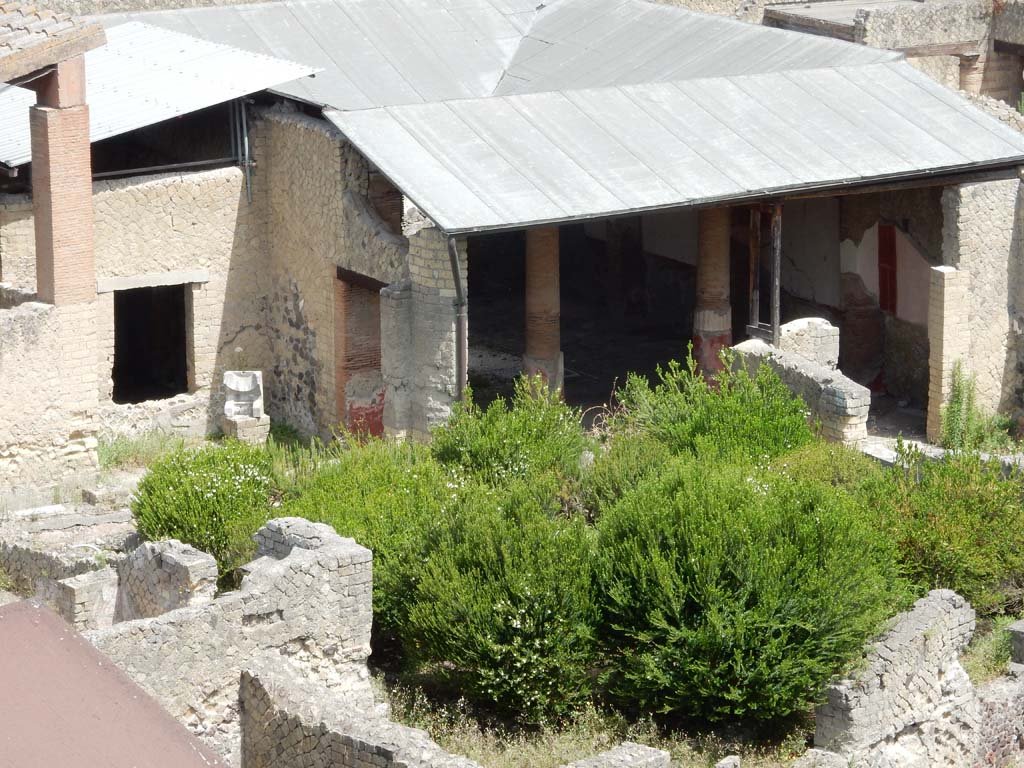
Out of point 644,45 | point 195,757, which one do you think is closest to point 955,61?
point 644,45

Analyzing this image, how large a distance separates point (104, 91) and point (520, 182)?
4.47 meters

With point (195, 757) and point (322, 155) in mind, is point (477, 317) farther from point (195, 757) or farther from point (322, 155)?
point (195, 757)

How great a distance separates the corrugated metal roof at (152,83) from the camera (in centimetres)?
1684

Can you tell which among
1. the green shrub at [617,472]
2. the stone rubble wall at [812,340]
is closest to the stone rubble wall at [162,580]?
the green shrub at [617,472]

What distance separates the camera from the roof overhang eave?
15031mm

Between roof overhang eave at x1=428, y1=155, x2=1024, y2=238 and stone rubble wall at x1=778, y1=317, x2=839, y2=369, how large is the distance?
45.7 inches

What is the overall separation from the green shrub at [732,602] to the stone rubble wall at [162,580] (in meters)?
2.46

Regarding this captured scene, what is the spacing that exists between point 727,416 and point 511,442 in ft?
5.71

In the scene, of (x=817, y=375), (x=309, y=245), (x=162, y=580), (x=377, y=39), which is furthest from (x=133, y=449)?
(x=817, y=375)

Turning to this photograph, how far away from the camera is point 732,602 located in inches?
436

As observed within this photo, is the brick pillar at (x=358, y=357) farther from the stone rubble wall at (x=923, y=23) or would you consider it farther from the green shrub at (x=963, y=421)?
Answer: the stone rubble wall at (x=923, y=23)

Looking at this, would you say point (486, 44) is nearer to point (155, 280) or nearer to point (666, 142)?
point (666, 142)

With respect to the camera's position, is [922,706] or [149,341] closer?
[922,706]

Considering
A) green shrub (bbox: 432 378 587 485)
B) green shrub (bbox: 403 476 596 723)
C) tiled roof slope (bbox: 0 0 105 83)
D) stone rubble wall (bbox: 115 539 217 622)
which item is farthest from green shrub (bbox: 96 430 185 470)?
green shrub (bbox: 403 476 596 723)
